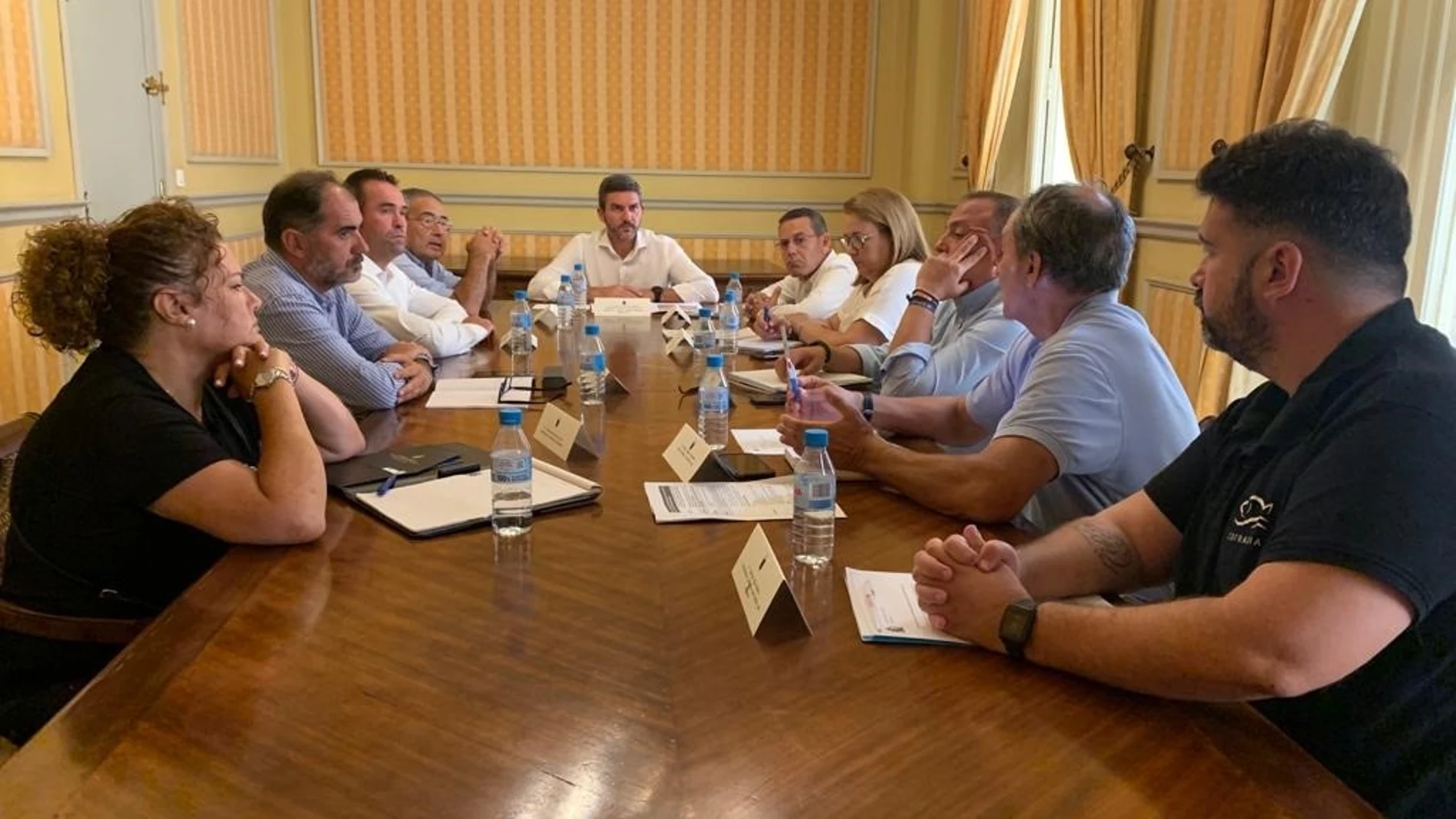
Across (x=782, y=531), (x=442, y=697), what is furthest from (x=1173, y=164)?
(x=442, y=697)

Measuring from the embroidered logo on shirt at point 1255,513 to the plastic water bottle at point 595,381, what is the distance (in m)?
1.53

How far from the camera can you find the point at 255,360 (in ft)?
5.80

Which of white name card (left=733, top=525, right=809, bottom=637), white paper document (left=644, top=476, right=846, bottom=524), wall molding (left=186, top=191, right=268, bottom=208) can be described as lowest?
white paper document (left=644, top=476, right=846, bottom=524)

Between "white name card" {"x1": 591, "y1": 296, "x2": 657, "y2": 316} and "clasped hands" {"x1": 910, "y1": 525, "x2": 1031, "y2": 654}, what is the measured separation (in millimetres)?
2987

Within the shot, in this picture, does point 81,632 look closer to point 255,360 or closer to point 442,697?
point 255,360

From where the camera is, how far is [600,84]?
253 inches

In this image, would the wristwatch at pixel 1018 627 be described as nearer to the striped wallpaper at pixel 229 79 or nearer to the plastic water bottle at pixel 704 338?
the plastic water bottle at pixel 704 338

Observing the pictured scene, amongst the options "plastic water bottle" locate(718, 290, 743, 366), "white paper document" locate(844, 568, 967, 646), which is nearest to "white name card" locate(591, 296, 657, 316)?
"plastic water bottle" locate(718, 290, 743, 366)

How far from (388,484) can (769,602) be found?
0.79 m

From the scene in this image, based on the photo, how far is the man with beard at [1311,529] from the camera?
40.5 inches

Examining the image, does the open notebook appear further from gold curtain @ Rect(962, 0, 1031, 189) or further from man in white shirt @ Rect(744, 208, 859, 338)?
gold curtain @ Rect(962, 0, 1031, 189)

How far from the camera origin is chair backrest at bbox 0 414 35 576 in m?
1.77

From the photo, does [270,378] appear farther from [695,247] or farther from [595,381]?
[695,247]

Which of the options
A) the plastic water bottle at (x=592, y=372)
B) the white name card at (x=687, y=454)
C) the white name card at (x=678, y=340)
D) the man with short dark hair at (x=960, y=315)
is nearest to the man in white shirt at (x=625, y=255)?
the white name card at (x=678, y=340)
